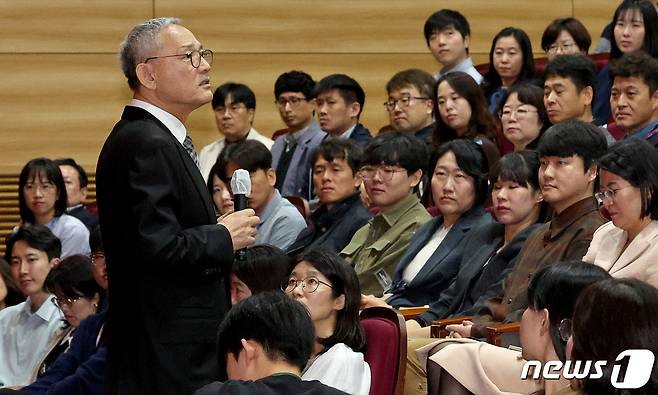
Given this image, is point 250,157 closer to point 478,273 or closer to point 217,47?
point 478,273

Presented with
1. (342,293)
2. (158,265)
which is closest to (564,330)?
(158,265)

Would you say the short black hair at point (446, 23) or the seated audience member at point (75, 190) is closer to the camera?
the seated audience member at point (75, 190)

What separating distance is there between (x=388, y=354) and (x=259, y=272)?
27.0 inches

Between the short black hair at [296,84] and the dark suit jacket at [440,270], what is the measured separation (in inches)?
84.8

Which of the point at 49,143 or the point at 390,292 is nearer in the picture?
the point at 390,292

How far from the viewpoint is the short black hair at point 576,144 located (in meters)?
3.45

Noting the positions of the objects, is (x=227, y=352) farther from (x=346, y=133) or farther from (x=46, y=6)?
(x=46, y=6)

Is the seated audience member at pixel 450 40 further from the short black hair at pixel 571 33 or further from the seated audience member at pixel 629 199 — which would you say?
the seated audience member at pixel 629 199

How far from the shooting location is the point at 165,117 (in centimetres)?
256

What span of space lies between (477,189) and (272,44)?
2.99 m

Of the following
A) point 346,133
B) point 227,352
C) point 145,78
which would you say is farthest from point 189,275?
point 346,133

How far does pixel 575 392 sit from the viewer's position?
75.7 inches

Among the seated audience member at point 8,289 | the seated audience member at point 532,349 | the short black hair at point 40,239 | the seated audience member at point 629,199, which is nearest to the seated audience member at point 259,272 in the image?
the seated audience member at point 532,349

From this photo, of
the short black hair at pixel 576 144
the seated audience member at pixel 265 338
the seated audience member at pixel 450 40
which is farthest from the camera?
the seated audience member at pixel 450 40
